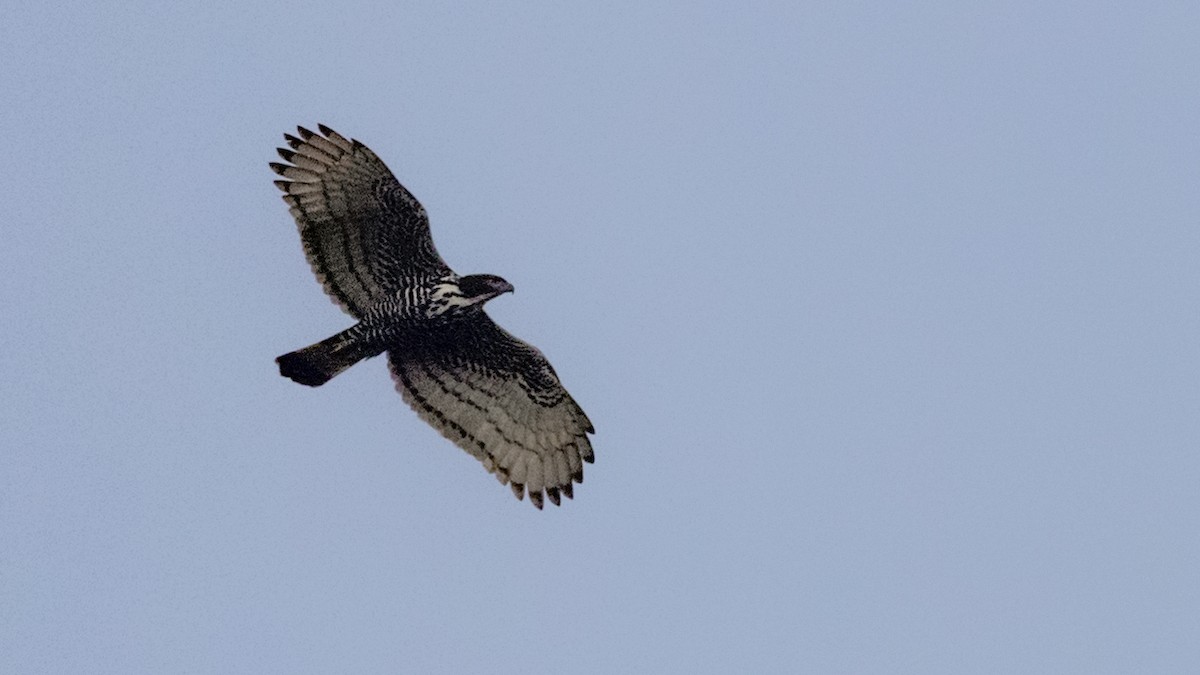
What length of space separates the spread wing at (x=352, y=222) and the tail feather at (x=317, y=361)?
1.49ft

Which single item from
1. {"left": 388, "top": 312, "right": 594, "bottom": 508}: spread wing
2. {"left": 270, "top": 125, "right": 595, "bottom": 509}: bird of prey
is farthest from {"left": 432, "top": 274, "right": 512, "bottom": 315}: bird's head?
{"left": 388, "top": 312, "right": 594, "bottom": 508}: spread wing

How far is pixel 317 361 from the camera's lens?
61.5 ft

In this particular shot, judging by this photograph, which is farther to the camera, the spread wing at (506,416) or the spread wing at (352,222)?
the spread wing at (506,416)

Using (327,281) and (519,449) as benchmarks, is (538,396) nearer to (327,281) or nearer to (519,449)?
(519,449)

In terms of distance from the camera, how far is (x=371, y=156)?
61.9 ft

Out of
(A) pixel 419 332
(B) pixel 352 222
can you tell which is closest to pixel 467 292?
(A) pixel 419 332

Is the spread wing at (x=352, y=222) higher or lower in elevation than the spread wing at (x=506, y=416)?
higher

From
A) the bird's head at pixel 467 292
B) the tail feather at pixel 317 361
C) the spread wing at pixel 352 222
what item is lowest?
the tail feather at pixel 317 361

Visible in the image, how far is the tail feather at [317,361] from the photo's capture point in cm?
1869

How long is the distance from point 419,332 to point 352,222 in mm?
1148

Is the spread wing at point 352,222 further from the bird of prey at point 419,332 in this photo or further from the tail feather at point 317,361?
the tail feather at point 317,361

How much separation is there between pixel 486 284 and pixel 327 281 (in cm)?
159

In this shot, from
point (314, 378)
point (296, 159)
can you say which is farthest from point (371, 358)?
point (296, 159)

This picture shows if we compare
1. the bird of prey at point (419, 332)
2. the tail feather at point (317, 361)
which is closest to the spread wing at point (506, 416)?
the bird of prey at point (419, 332)
